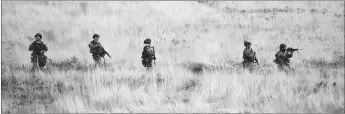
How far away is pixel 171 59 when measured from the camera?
28.9 ft

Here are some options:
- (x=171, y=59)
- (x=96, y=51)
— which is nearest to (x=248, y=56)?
(x=171, y=59)

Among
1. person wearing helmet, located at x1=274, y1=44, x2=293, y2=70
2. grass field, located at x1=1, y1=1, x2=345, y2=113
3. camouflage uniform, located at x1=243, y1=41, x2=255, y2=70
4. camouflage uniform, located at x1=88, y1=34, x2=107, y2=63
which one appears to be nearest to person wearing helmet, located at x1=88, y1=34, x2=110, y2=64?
camouflage uniform, located at x1=88, y1=34, x2=107, y2=63

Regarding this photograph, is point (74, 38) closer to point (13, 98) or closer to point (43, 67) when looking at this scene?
point (43, 67)

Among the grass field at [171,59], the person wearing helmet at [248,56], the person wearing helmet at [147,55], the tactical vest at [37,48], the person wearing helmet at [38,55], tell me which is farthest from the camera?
the person wearing helmet at [248,56]

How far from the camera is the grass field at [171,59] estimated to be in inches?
230

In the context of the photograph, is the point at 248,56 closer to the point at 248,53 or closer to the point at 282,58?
the point at 248,53

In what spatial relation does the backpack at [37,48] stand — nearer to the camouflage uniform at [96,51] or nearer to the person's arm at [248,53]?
the camouflage uniform at [96,51]

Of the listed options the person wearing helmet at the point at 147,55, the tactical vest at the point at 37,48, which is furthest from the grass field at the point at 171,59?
the tactical vest at the point at 37,48

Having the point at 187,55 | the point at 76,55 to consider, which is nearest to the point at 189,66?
the point at 187,55

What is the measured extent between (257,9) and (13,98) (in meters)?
12.9

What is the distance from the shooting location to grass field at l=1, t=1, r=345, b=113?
585cm

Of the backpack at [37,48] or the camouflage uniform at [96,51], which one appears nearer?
the backpack at [37,48]

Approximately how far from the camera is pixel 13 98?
584 centimetres

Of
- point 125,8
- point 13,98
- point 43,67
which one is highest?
point 125,8
